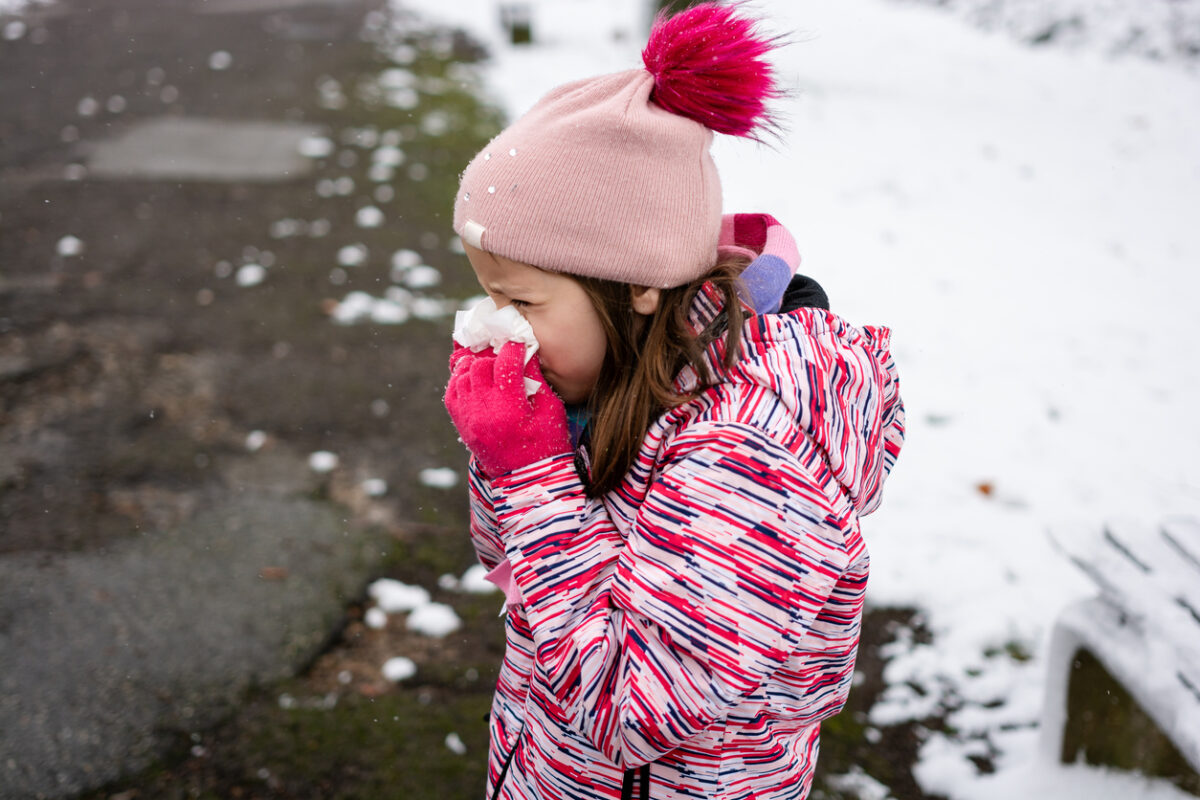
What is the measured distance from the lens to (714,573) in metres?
1.19

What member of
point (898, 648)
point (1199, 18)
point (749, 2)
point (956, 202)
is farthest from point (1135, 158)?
point (749, 2)

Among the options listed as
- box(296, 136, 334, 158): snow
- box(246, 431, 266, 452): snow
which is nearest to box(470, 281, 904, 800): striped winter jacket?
box(246, 431, 266, 452): snow

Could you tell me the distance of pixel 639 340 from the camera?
1.44 metres

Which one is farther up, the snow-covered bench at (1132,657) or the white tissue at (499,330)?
the white tissue at (499,330)

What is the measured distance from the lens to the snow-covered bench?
206 cm

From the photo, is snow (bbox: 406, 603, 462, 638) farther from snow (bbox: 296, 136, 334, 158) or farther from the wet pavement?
snow (bbox: 296, 136, 334, 158)

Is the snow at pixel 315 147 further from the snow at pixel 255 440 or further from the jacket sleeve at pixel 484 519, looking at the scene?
the jacket sleeve at pixel 484 519

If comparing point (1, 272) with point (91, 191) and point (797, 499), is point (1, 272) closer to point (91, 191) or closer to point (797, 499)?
point (91, 191)

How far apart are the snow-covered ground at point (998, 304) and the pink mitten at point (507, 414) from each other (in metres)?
0.57

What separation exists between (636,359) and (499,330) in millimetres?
216

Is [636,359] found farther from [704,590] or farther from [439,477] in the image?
[439,477]

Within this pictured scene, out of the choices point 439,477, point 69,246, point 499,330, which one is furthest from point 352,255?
point 499,330

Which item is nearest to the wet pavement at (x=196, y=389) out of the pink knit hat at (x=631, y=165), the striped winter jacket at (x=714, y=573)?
the striped winter jacket at (x=714, y=573)

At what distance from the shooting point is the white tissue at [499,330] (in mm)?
1375
